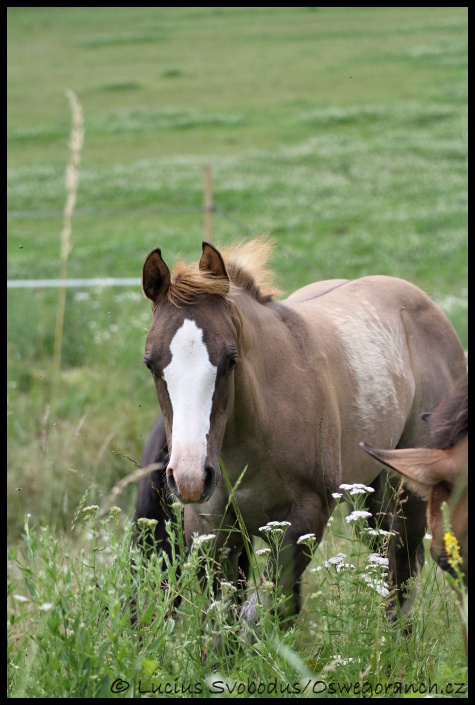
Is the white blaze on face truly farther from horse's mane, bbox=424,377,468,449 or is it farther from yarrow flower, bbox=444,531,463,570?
yarrow flower, bbox=444,531,463,570

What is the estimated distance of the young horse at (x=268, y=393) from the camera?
133 inches

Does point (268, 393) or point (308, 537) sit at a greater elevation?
point (268, 393)

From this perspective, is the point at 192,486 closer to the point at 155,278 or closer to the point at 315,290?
the point at 155,278

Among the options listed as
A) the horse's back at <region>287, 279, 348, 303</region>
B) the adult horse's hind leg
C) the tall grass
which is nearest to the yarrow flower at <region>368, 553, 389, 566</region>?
the tall grass

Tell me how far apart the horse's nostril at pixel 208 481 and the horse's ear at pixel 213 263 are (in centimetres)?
83

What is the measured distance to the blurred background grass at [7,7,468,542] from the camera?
802cm

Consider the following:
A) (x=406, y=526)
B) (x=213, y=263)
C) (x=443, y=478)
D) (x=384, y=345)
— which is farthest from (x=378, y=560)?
(x=406, y=526)

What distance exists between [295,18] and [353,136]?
1031 cm

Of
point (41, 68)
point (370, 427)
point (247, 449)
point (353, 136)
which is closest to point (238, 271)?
point (247, 449)

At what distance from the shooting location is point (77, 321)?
958 centimetres

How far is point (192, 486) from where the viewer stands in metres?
3.19

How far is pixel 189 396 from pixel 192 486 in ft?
1.11

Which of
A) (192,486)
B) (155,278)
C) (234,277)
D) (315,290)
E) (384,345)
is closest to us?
(192,486)

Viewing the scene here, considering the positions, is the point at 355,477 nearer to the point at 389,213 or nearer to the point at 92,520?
the point at 92,520
